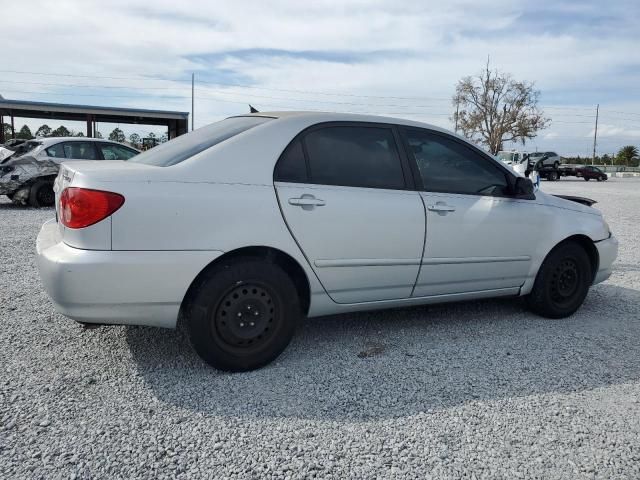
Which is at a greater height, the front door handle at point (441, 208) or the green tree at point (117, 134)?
the green tree at point (117, 134)

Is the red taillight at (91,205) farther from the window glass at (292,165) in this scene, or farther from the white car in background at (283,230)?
the window glass at (292,165)

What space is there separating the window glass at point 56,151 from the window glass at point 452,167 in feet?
29.7

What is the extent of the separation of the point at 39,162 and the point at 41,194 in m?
0.74

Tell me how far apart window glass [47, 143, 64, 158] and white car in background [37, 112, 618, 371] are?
8077 mm

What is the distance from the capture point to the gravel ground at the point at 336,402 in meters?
2.29

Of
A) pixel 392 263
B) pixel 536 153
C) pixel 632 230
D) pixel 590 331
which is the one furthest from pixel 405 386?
pixel 536 153

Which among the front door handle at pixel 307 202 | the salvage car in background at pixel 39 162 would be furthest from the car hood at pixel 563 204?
the salvage car in background at pixel 39 162

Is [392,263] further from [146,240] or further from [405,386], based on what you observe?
[146,240]

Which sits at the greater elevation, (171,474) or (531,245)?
(531,245)

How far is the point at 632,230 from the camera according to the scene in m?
10.1

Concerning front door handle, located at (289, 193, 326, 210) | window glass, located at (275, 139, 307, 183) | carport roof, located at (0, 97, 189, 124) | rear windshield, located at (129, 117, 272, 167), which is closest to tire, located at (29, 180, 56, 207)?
rear windshield, located at (129, 117, 272, 167)

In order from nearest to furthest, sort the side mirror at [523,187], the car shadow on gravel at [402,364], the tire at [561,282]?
the car shadow on gravel at [402,364], the side mirror at [523,187], the tire at [561,282]

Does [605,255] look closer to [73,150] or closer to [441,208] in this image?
[441,208]

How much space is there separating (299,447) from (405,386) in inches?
33.9
